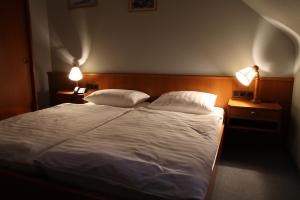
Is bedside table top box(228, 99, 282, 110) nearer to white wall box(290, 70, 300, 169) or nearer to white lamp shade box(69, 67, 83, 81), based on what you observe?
white wall box(290, 70, 300, 169)

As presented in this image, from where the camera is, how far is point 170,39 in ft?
9.67

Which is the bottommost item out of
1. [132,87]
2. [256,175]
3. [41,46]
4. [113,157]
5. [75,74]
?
[256,175]

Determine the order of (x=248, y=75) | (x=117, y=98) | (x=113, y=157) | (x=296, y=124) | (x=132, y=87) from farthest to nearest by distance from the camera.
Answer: (x=132, y=87), (x=117, y=98), (x=248, y=75), (x=296, y=124), (x=113, y=157)

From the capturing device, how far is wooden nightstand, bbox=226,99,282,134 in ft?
7.60

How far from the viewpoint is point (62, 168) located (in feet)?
4.20

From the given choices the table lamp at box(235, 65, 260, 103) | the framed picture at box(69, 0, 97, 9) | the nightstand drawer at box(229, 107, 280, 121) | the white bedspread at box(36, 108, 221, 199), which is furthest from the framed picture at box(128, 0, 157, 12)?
the white bedspread at box(36, 108, 221, 199)

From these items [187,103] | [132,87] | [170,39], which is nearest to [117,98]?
[132,87]

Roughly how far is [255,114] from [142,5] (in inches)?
75.0

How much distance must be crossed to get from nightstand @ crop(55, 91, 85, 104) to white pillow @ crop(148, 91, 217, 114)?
1.17m

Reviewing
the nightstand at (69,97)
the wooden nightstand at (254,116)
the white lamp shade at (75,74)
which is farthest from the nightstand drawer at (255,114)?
the white lamp shade at (75,74)

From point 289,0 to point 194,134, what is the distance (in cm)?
115

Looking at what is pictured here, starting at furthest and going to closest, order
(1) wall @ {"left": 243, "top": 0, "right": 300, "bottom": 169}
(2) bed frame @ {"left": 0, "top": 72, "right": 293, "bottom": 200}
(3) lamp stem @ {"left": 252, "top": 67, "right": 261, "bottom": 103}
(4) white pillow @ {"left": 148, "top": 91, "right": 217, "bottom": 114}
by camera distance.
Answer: (3) lamp stem @ {"left": 252, "top": 67, "right": 261, "bottom": 103}
(4) white pillow @ {"left": 148, "top": 91, "right": 217, "bottom": 114}
(1) wall @ {"left": 243, "top": 0, "right": 300, "bottom": 169}
(2) bed frame @ {"left": 0, "top": 72, "right": 293, "bottom": 200}

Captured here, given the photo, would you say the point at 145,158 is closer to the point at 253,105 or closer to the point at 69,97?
the point at 253,105

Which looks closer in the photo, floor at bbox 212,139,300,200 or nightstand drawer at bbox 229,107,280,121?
floor at bbox 212,139,300,200
